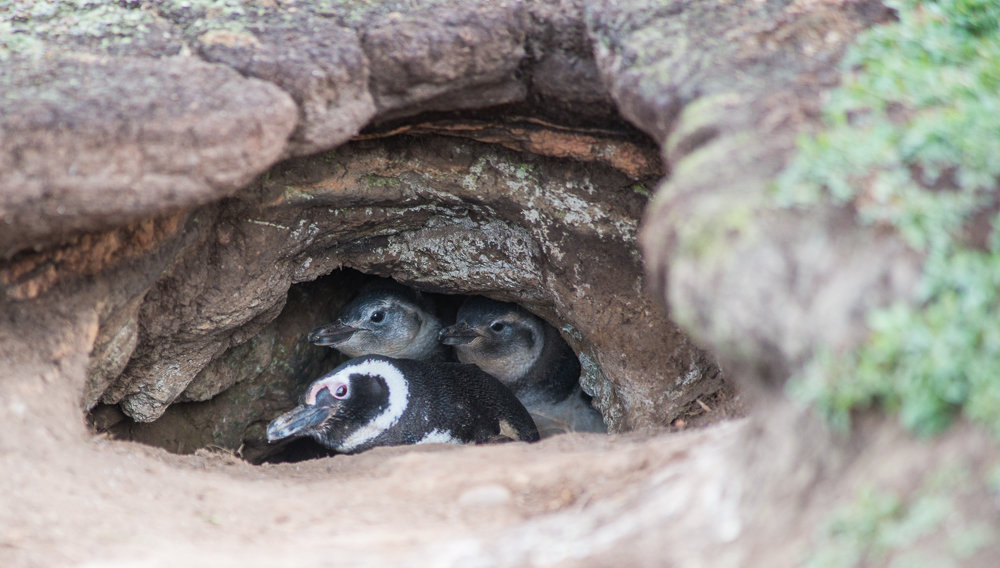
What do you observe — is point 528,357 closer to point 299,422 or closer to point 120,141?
point 299,422

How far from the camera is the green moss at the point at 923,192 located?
124 cm

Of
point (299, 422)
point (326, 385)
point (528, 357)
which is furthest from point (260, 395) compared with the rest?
point (528, 357)

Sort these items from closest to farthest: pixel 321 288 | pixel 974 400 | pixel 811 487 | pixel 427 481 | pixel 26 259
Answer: pixel 974 400 < pixel 811 487 < pixel 427 481 < pixel 26 259 < pixel 321 288

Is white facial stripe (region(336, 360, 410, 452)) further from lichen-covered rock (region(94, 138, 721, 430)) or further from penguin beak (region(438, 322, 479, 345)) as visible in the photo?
penguin beak (region(438, 322, 479, 345))

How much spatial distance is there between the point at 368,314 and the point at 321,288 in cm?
38

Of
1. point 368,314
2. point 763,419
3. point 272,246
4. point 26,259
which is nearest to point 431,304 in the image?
point 368,314

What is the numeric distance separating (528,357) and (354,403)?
1.59 m

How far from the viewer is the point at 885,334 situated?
125 cm

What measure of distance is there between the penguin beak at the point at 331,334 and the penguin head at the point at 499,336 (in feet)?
2.25

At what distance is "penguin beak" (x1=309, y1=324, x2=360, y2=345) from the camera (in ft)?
14.8

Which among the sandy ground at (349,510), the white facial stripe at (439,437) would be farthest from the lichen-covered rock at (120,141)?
the white facial stripe at (439,437)

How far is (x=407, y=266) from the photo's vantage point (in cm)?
409

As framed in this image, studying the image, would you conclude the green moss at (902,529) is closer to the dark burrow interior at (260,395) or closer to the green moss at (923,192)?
the green moss at (923,192)

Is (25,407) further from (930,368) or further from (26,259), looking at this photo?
(930,368)
